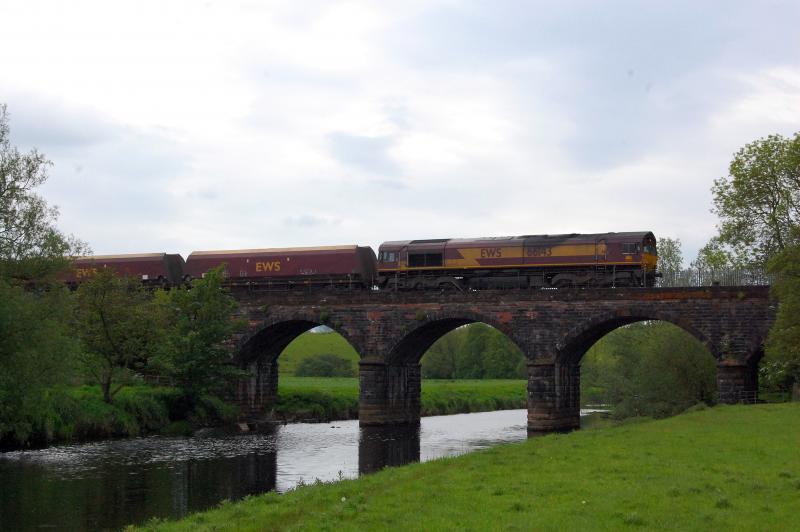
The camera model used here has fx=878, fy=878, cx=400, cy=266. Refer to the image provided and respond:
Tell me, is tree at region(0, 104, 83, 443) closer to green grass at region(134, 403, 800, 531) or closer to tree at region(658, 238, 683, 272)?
green grass at region(134, 403, 800, 531)

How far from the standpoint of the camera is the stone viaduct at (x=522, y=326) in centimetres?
4678

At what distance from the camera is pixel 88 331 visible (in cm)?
4894

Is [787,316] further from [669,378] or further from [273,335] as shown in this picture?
[273,335]

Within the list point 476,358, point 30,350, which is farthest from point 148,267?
point 476,358

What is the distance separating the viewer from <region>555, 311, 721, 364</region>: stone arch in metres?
47.7

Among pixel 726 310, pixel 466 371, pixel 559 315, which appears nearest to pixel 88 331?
pixel 559 315

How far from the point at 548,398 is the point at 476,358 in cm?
6829

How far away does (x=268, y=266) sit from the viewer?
6381cm

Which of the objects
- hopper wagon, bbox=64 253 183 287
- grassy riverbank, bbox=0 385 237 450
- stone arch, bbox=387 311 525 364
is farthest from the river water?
hopper wagon, bbox=64 253 183 287

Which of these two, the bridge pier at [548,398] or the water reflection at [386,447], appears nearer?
the water reflection at [386,447]

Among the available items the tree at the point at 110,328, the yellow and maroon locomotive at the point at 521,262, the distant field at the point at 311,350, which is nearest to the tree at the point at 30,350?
the tree at the point at 110,328

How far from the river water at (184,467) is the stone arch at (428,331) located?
5.03 metres

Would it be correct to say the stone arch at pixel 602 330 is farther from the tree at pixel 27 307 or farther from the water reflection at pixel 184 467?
the tree at pixel 27 307

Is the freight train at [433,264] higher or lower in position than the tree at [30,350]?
higher
